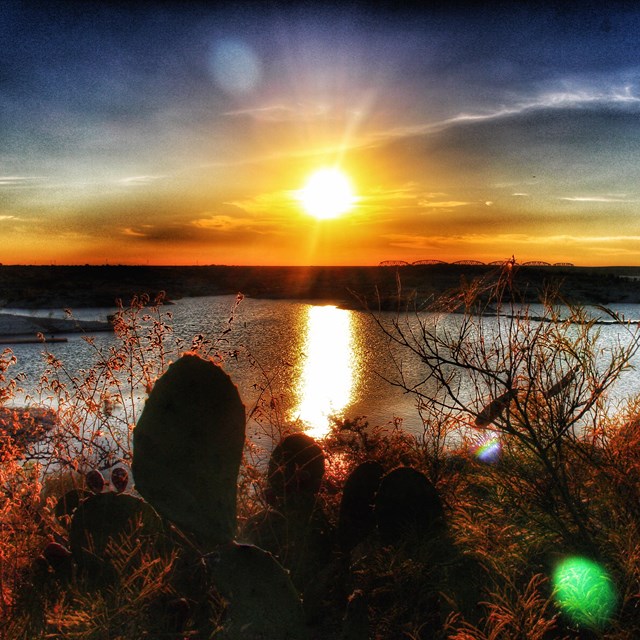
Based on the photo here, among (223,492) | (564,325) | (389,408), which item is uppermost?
(564,325)

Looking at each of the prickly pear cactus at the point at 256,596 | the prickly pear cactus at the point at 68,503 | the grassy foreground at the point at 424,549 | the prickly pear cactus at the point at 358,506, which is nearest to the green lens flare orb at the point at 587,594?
the grassy foreground at the point at 424,549

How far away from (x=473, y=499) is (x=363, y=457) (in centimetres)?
123

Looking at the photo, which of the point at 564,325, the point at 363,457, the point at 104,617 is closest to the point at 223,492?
the point at 104,617

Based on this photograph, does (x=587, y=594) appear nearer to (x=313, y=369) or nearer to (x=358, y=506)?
(x=358, y=506)

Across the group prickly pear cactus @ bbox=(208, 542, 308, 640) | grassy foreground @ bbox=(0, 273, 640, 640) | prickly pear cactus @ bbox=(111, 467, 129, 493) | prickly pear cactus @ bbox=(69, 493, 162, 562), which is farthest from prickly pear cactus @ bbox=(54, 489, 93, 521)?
prickly pear cactus @ bbox=(208, 542, 308, 640)

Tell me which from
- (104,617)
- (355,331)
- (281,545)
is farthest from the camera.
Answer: (355,331)

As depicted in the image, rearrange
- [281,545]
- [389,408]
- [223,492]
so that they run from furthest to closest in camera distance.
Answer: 1. [389,408]
2. [281,545]
3. [223,492]

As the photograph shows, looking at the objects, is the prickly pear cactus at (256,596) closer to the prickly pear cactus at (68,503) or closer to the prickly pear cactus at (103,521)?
the prickly pear cactus at (103,521)

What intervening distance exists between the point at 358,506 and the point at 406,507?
31 centimetres

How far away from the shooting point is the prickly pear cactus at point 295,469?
142 inches

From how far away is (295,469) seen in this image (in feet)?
12.0

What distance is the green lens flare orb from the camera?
2598 mm

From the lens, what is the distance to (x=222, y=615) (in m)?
2.90

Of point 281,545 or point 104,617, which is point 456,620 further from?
point 104,617
